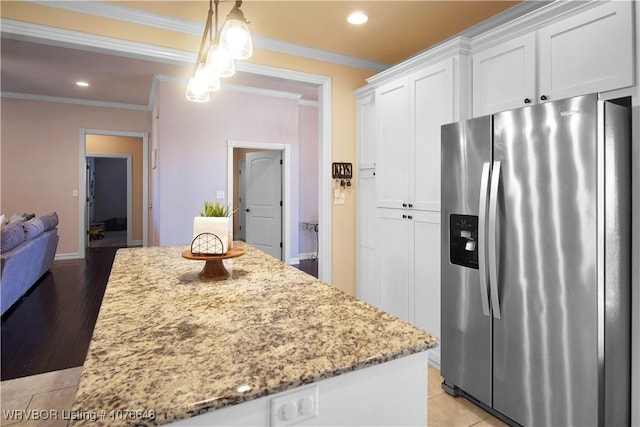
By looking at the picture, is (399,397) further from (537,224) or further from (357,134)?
(357,134)

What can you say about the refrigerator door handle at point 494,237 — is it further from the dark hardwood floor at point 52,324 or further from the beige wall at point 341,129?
the dark hardwood floor at point 52,324

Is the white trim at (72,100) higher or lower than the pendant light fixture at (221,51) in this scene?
higher

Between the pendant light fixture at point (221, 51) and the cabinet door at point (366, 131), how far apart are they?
1.83 m

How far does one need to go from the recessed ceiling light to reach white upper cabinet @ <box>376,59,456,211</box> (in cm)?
54

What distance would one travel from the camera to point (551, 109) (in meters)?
1.65

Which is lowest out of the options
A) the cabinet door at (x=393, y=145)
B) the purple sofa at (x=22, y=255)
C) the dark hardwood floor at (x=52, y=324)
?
the dark hardwood floor at (x=52, y=324)

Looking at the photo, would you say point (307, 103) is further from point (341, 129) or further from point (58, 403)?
point (58, 403)

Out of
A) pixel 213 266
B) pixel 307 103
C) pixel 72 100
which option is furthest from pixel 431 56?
pixel 72 100

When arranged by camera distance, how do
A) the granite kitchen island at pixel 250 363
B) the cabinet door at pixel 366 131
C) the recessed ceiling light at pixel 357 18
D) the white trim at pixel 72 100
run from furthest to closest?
the white trim at pixel 72 100, the cabinet door at pixel 366 131, the recessed ceiling light at pixel 357 18, the granite kitchen island at pixel 250 363

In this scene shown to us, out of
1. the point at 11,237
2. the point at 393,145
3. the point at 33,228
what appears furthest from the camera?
the point at 33,228

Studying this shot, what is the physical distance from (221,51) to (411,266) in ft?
6.70

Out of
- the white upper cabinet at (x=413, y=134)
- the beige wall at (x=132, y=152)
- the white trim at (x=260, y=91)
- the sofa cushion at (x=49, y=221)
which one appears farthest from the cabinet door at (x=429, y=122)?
the beige wall at (x=132, y=152)

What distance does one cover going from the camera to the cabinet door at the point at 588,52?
1.65m

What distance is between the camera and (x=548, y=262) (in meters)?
1.67
